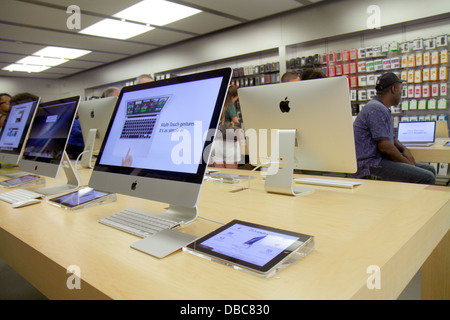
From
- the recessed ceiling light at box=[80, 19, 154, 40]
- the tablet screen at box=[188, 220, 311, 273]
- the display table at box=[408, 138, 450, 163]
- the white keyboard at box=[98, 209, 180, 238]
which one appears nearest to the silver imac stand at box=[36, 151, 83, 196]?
the white keyboard at box=[98, 209, 180, 238]

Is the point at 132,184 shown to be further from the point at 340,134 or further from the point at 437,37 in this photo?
the point at 437,37

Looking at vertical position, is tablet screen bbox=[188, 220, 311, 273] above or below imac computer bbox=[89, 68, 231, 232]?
below

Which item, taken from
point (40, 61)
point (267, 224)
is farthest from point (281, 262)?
point (40, 61)

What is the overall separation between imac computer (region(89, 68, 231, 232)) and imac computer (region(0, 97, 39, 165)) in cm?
96

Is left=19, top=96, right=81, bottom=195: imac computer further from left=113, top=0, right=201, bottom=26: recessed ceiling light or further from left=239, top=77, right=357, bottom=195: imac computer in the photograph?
left=113, top=0, right=201, bottom=26: recessed ceiling light

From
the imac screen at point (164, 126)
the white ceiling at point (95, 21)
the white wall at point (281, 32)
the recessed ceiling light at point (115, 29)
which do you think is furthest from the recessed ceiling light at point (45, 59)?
the imac screen at point (164, 126)

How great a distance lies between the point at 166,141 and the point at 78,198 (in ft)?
1.83

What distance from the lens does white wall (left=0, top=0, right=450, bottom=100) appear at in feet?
13.7

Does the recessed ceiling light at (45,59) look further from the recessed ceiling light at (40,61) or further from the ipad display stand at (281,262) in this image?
the ipad display stand at (281,262)

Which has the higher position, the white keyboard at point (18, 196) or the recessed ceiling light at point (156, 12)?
the recessed ceiling light at point (156, 12)

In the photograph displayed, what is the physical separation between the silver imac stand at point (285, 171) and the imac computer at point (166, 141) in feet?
1.61

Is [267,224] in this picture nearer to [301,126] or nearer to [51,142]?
[301,126]

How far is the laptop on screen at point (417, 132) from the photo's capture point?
3.60m
